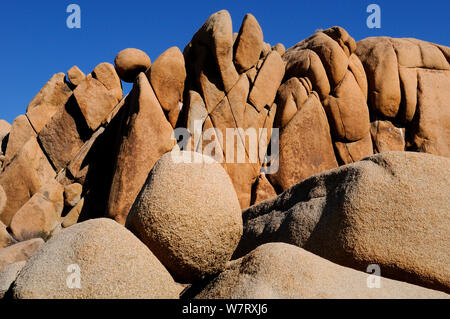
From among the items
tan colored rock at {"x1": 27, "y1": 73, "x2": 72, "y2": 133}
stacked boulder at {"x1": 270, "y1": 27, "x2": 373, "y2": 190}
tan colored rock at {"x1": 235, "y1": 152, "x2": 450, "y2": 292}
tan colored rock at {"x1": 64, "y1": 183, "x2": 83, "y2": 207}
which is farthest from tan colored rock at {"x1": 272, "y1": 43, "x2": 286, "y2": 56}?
tan colored rock at {"x1": 235, "y1": 152, "x2": 450, "y2": 292}

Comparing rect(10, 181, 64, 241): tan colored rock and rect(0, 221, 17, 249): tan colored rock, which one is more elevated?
rect(10, 181, 64, 241): tan colored rock

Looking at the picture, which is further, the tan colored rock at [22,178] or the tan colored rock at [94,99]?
the tan colored rock at [94,99]

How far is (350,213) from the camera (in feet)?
15.1

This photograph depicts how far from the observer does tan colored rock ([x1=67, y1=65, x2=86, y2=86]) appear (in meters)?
14.6

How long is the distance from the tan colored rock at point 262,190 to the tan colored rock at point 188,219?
303 inches

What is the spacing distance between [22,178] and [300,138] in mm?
9750

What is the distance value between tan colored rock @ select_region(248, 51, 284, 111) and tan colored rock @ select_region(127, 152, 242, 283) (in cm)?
867

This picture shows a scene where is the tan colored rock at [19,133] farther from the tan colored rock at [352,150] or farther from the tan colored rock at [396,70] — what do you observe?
the tan colored rock at [396,70]

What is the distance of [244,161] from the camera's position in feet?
38.6

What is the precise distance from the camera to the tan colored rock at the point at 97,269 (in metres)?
3.20

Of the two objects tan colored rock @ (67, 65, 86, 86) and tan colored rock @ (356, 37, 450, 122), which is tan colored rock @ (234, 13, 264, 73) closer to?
tan colored rock @ (356, 37, 450, 122)

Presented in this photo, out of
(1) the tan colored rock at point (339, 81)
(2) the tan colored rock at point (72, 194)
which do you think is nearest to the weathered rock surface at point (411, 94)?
(1) the tan colored rock at point (339, 81)

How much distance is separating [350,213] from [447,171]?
1303 millimetres
